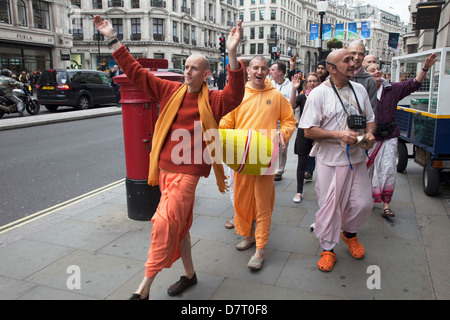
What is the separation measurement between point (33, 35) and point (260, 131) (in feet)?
110

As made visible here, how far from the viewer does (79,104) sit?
16547 millimetres

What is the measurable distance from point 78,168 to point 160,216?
5.22 meters

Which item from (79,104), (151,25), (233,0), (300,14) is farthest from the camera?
(300,14)

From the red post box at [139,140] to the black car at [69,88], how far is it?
42.8 ft

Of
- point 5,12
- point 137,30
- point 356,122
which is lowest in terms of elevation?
point 356,122

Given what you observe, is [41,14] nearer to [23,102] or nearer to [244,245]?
[23,102]

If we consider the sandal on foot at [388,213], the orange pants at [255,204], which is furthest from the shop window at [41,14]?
the sandal on foot at [388,213]

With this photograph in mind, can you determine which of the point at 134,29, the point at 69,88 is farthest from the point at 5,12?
the point at 134,29

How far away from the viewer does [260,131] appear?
3.52 meters

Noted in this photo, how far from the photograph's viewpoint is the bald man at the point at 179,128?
2570mm

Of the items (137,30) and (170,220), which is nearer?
(170,220)

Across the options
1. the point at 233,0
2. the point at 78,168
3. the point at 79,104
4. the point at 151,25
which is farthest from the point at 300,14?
the point at 78,168

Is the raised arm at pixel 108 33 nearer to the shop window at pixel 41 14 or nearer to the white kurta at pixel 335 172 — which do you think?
the white kurta at pixel 335 172
